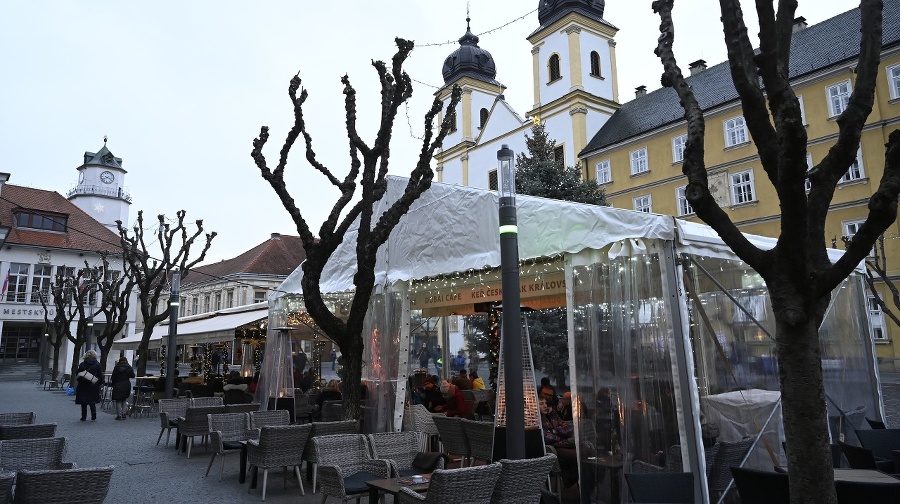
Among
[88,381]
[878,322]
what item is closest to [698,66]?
[878,322]

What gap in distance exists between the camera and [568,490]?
7234mm

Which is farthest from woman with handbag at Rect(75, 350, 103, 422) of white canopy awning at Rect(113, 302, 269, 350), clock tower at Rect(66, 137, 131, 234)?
clock tower at Rect(66, 137, 131, 234)

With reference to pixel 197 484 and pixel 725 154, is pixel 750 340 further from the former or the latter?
pixel 725 154

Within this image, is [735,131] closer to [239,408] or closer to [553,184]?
[553,184]

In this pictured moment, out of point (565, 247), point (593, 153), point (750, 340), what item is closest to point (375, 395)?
point (565, 247)

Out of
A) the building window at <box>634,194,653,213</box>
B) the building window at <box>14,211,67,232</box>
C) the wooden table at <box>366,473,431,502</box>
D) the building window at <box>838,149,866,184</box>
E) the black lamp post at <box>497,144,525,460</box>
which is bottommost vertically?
the wooden table at <box>366,473,431,502</box>

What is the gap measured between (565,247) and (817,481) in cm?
408

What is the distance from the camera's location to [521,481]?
4.98 metres

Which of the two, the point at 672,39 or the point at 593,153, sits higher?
the point at 593,153

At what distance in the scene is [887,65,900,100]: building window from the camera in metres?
23.5

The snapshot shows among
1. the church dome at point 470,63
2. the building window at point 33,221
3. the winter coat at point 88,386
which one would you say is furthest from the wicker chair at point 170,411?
the church dome at point 470,63

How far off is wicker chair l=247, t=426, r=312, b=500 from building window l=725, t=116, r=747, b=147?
26.5 metres

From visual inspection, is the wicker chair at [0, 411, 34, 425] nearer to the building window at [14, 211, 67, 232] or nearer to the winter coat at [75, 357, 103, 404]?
the winter coat at [75, 357, 103, 404]

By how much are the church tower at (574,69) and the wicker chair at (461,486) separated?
31.9 metres
